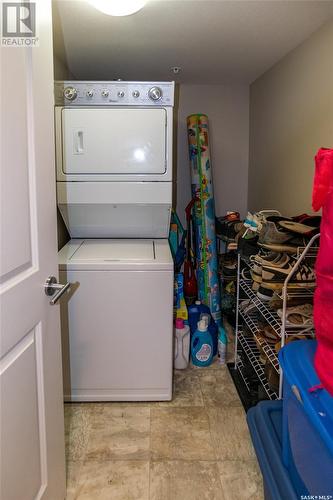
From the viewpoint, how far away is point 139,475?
169 centimetres

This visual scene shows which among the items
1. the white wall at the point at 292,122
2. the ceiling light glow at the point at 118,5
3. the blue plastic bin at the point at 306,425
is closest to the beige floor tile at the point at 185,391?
the blue plastic bin at the point at 306,425

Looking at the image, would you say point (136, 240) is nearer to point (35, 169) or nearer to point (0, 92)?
point (35, 169)

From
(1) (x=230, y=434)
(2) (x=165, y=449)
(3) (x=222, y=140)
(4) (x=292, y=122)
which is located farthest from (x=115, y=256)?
(3) (x=222, y=140)

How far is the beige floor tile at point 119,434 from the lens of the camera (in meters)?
1.83

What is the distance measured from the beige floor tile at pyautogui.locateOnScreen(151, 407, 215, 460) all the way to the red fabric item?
1.04 metres

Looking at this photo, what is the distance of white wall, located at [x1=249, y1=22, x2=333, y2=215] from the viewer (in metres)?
2.05

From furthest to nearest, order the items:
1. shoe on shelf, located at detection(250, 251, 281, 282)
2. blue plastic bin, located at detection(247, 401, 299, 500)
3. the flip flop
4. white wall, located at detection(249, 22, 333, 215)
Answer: white wall, located at detection(249, 22, 333, 215) < shoe on shelf, located at detection(250, 251, 281, 282) < the flip flop < blue plastic bin, located at detection(247, 401, 299, 500)

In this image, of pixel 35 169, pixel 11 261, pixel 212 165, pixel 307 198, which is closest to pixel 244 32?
pixel 307 198

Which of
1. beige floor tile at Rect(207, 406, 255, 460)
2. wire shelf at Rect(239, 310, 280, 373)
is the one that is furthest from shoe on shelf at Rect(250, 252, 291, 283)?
beige floor tile at Rect(207, 406, 255, 460)

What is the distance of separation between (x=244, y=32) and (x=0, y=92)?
178 cm

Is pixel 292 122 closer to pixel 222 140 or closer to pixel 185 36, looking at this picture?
pixel 185 36

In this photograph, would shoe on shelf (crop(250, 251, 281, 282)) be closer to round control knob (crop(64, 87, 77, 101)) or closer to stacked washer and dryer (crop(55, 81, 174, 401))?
stacked washer and dryer (crop(55, 81, 174, 401))

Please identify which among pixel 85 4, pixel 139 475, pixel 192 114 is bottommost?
pixel 139 475

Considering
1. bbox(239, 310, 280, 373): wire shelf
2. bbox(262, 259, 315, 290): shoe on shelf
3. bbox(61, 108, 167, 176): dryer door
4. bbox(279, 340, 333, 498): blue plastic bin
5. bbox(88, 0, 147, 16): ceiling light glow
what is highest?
bbox(88, 0, 147, 16): ceiling light glow
